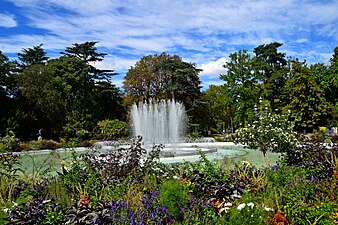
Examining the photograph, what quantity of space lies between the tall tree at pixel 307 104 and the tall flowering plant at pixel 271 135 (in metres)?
20.6

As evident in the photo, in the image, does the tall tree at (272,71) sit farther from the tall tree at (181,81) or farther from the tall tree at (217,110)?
the tall tree at (181,81)

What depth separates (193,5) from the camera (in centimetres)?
721

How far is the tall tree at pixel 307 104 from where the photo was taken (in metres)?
27.5

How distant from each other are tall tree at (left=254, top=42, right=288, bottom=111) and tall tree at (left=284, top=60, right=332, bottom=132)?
13.9 ft

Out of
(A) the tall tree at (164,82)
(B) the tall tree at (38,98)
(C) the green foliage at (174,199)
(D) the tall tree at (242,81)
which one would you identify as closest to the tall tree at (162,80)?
(A) the tall tree at (164,82)

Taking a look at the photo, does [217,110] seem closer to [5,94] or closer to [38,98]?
[38,98]

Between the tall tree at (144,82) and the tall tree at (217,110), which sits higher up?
the tall tree at (144,82)

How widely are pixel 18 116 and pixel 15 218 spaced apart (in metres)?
22.0

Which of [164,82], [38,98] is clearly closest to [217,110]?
[164,82]

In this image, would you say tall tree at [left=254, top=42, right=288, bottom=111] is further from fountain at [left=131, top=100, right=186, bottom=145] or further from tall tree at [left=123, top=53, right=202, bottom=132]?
fountain at [left=131, top=100, right=186, bottom=145]

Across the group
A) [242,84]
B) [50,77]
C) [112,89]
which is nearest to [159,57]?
[112,89]

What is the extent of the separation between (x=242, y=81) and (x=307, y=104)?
18.7 feet

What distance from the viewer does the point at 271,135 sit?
7664 mm

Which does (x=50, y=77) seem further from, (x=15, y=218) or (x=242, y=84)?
(x=15, y=218)
